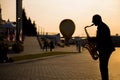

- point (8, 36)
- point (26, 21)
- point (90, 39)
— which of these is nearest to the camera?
point (90, 39)

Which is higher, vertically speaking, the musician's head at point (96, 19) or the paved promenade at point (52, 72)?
the musician's head at point (96, 19)

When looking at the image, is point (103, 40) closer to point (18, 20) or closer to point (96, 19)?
point (96, 19)

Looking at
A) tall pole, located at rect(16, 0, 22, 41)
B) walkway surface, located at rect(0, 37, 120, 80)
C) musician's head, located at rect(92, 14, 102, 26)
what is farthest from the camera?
tall pole, located at rect(16, 0, 22, 41)

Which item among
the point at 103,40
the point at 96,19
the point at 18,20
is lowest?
the point at 103,40

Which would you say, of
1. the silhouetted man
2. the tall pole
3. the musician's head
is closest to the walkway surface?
the silhouetted man

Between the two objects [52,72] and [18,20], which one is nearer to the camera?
[52,72]

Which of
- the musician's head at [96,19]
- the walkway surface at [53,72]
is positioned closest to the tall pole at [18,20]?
the walkway surface at [53,72]

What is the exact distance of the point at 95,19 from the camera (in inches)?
540

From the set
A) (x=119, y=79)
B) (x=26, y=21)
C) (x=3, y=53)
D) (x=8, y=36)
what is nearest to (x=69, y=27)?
(x=8, y=36)

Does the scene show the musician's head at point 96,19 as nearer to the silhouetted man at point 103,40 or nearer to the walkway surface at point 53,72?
the silhouetted man at point 103,40

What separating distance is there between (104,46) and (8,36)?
156 ft

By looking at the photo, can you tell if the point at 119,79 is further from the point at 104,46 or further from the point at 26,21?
the point at 26,21

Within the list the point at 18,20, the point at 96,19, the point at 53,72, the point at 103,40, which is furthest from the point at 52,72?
the point at 18,20

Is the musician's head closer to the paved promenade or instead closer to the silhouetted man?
the silhouetted man
